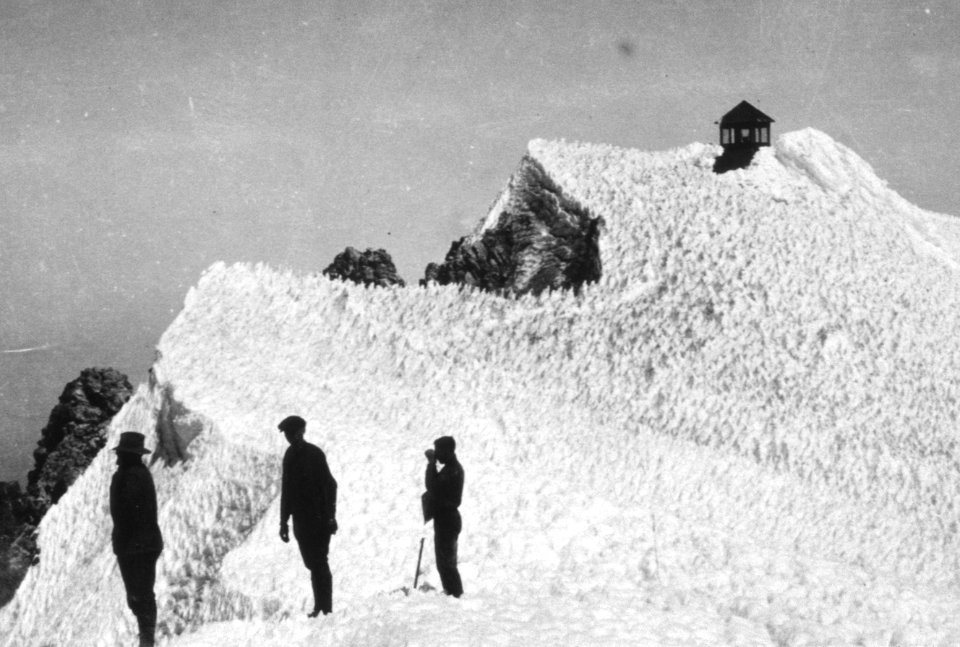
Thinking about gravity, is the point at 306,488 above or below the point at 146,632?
above

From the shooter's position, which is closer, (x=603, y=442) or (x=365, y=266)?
(x=603, y=442)

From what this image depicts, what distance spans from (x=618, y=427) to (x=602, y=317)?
5.33m

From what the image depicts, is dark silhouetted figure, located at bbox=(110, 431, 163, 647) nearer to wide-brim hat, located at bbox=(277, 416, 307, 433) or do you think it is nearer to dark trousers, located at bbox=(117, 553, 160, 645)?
dark trousers, located at bbox=(117, 553, 160, 645)

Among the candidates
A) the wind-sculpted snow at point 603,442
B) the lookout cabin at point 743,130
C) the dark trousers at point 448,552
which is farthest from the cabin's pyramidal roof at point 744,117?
the dark trousers at point 448,552

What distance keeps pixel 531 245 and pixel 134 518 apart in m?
28.6

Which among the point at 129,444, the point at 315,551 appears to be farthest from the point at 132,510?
the point at 315,551

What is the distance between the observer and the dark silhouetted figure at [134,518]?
1102 cm

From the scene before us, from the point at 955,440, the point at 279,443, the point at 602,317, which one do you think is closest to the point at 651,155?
the point at 602,317

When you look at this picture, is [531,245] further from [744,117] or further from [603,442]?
[744,117]

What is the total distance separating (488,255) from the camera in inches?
1540

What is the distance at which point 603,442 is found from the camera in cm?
2731

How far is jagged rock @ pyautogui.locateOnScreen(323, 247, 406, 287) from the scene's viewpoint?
67312mm

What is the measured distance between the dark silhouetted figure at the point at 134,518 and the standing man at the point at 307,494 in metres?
1.53

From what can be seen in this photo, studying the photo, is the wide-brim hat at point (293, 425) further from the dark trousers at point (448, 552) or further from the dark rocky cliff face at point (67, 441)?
the dark rocky cliff face at point (67, 441)
